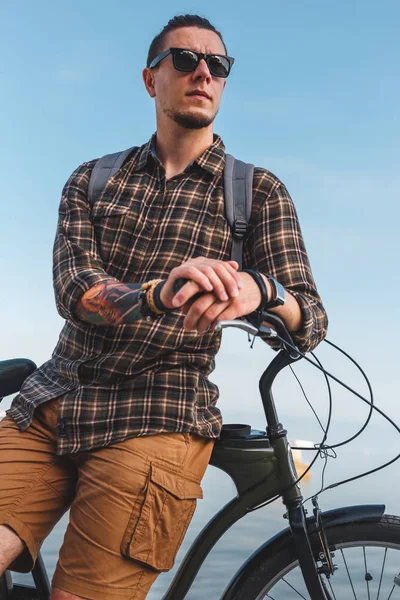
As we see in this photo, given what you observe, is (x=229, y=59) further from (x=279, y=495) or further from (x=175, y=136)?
(x=279, y=495)

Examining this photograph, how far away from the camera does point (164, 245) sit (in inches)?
112

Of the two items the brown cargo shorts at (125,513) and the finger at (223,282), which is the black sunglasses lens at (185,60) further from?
the brown cargo shorts at (125,513)

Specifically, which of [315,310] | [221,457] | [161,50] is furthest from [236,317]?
[161,50]

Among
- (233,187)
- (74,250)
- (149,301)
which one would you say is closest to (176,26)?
(233,187)

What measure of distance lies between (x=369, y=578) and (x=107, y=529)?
1.08 metres

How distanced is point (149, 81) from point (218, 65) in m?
0.43

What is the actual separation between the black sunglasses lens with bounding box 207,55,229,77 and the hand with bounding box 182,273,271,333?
121cm

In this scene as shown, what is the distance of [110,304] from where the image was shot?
251cm

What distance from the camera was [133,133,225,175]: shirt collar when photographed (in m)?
3.00

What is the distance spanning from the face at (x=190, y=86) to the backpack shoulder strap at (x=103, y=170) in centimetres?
25

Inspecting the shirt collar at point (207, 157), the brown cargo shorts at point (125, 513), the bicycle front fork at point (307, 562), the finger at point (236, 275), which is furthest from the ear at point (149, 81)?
the bicycle front fork at point (307, 562)

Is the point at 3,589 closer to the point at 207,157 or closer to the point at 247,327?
the point at 247,327

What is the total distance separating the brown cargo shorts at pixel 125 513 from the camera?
247 cm

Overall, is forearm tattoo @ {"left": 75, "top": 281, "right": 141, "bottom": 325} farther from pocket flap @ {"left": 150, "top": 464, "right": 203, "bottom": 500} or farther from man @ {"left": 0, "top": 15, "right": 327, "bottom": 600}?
pocket flap @ {"left": 150, "top": 464, "right": 203, "bottom": 500}
